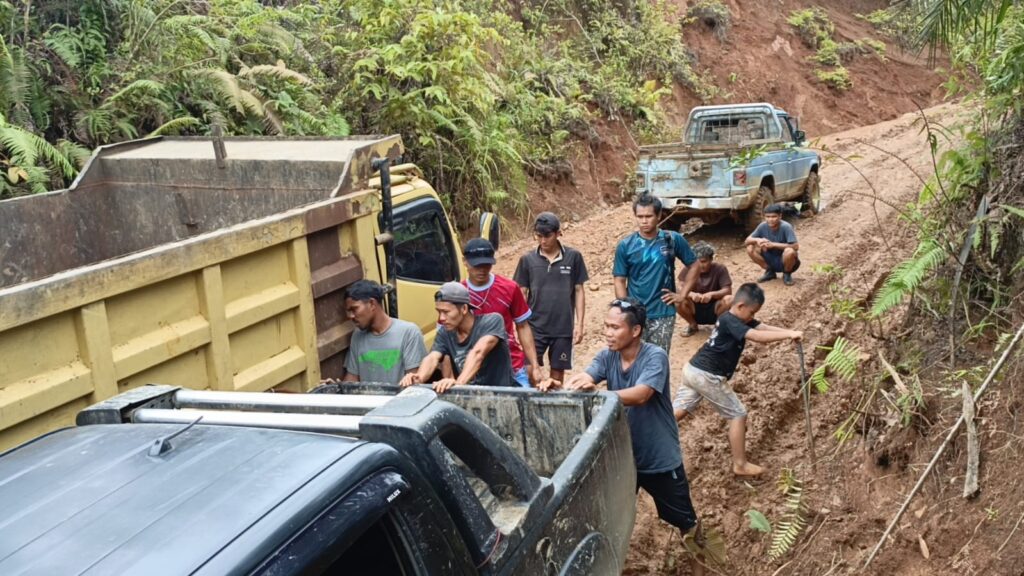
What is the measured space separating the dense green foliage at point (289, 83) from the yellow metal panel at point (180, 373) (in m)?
5.04

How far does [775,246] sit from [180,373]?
24.9 ft

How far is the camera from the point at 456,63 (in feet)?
37.6

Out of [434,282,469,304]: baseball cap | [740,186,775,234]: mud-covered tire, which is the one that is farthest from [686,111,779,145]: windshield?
[434,282,469,304]: baseball cap

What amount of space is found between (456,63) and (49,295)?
356 inches

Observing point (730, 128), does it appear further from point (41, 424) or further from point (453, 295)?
point (41, 424)

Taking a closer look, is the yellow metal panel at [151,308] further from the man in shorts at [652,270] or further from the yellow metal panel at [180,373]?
the man in shorts at [652,270]

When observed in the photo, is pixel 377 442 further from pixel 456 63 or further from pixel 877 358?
pixel 456 63

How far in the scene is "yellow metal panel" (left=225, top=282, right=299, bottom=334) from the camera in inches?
150

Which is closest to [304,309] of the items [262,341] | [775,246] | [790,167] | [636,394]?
[262,341]

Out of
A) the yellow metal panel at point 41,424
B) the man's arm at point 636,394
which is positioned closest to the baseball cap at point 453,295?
the man's arm at point 636,394

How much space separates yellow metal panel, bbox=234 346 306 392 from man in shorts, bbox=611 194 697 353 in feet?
9.31

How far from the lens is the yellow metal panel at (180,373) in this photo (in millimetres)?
3422

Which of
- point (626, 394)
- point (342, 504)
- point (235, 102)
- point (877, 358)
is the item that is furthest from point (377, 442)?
point (235, 102)

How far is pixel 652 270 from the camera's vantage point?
6355mm
